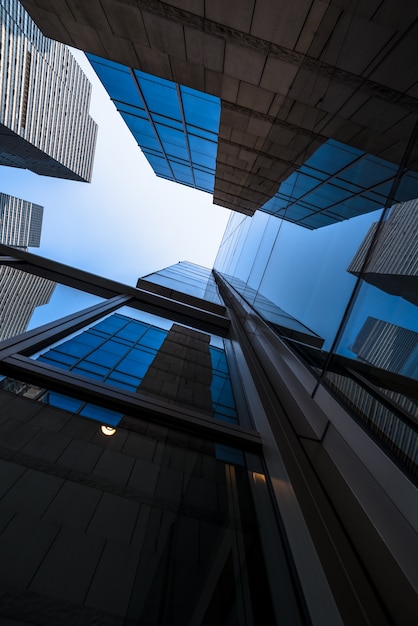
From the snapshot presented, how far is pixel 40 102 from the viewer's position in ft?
211

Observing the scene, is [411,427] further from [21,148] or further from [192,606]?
[21,148]

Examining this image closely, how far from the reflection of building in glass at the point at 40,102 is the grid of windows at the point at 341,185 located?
182 ft

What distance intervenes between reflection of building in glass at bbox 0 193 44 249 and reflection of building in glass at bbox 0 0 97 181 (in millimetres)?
31240

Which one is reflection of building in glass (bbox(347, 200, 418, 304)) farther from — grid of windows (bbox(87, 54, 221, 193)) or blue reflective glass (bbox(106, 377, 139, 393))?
grid of windows (bbox(87, 54, 221, 193))

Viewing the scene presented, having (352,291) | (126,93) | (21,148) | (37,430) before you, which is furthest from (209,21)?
(21,148)

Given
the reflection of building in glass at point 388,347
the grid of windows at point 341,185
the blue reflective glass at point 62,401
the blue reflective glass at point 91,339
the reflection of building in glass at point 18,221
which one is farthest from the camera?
the reflection of building in glass at point 18,221

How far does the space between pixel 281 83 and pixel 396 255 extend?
6735mm

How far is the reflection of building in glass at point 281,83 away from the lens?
289cm

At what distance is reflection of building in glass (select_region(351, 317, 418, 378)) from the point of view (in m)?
1.31

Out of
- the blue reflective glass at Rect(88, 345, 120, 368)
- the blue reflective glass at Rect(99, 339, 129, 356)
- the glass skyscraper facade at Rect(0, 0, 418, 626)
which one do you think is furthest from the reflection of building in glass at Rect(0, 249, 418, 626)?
the blue reflective glass at Rect(99, 339, 129, 356)

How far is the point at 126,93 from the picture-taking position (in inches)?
384

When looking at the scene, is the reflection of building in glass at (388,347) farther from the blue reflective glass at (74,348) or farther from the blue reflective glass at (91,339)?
the blue reflective glass at (91,339)

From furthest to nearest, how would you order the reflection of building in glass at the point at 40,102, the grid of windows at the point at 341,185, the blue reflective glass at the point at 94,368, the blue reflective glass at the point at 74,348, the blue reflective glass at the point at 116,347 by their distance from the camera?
the reflection of building in glass at the point at 40,102
the blue reflective glass at the point at 116,347
the blue reflective glass at the point at 74,348
the blue reflective glass at the point at 94,368
the grid of windows at the point at 341,185

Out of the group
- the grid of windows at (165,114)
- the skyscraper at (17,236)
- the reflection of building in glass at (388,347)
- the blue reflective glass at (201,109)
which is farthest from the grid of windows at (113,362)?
the skyscraper at (17,236)
